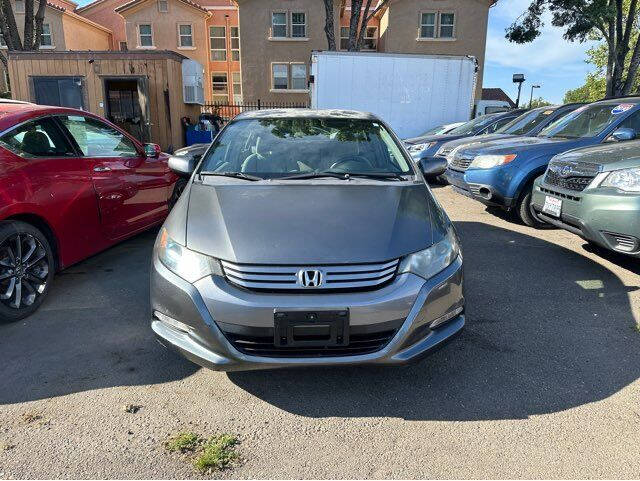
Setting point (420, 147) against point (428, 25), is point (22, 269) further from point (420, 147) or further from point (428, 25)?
point (428, 25)

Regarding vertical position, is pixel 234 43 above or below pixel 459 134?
above

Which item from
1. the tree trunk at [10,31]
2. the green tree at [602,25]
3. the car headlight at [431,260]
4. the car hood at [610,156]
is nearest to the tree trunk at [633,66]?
the green tree at [602,25]

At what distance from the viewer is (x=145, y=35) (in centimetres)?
2664

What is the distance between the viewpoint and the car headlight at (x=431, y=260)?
243cm

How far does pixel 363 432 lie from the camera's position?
2350mm

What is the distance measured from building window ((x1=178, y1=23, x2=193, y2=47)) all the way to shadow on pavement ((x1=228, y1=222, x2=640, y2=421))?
2711 cm

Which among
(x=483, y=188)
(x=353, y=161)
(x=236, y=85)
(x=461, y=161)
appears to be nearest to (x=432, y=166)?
(x=353, y=161)

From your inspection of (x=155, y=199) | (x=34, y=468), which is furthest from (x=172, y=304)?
(x=155, y=199)

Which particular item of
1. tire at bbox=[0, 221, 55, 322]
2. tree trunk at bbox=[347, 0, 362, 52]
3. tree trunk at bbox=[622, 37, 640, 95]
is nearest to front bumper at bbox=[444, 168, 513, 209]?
tire at bbox=[0, 221, 55, 322]

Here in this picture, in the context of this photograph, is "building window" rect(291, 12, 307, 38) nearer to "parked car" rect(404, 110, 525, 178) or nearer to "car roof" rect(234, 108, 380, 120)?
"parked car" rect(404, 110, 525, 178)

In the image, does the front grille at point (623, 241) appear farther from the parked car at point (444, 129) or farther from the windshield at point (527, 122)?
the parked car at point (444, 129)

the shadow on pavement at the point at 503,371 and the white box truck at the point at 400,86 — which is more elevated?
the white box truck at the point at 400,86

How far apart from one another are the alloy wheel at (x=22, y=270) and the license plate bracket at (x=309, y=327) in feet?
7.88

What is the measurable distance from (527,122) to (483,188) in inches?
117
